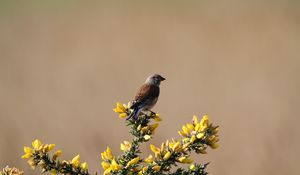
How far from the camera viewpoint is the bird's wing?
13.1ft

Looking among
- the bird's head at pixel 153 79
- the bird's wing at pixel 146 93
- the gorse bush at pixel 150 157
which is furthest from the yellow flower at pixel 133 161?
the bird's head at pixel 153 79

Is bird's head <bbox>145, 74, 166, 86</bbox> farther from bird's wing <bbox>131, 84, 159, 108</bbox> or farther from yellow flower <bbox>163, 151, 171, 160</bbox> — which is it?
yellow flower <bbox>163, 151, 171, 160</bbox>

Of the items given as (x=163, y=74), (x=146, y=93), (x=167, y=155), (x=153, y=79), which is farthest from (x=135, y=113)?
(x=163, y=74)

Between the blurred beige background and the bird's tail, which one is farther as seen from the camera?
the blurred beige background

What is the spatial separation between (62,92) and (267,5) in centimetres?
431

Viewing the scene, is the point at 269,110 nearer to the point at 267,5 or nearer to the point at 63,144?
the point at 63,144

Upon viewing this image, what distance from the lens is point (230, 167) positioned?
21.6 feet

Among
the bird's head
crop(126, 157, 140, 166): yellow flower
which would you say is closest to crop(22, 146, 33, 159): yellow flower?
crop(126, 157, 140, 166): yellow flower

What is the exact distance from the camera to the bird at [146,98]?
3637 millimetres

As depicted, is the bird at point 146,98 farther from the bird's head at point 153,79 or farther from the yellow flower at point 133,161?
the yellow flower at point 133,161

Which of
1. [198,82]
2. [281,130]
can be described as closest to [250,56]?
[198,82]

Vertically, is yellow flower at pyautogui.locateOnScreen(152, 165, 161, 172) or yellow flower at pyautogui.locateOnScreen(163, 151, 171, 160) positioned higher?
yellow flower at pyautogui.locateOnScreen(163, 151, 171, 160)

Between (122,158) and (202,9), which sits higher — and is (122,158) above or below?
below

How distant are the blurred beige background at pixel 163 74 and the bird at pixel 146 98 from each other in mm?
1560
